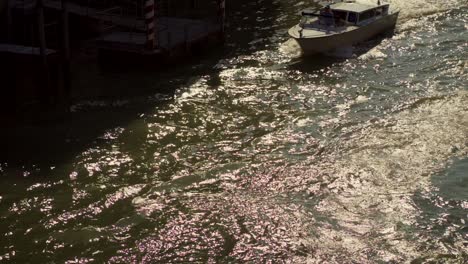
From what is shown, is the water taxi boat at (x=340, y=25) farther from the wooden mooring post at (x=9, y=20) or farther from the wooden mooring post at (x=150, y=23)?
the wooden mooring post at (x=9, y=20)

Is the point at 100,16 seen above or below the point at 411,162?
above

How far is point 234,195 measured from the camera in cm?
1642

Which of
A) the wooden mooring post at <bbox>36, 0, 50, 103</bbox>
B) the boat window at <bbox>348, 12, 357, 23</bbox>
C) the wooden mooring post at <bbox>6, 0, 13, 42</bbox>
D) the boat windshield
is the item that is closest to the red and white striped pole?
the wooden mooring post at <bbox>36, 0, 50, 103</bbox>

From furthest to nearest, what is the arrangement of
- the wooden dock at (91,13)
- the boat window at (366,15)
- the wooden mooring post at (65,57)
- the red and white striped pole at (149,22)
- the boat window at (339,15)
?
the boat window at (366,15) → the boat window at (339,15) → the wooden dock at (91,13) → the red and white striped pole at (149,22) → the wooden mooring post at (65,57)

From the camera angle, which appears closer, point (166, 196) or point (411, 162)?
point (166, 196)

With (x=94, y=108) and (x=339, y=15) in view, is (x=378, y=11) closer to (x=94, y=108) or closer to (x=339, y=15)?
(x=339, y=15)

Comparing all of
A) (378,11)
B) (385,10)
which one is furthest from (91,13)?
(385,10)

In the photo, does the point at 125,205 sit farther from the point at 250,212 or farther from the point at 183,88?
the point at 183,88

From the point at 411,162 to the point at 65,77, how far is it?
1222cm

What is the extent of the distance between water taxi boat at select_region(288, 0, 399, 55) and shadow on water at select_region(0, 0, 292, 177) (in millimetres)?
2427

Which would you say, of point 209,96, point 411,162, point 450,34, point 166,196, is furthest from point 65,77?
point 450,34

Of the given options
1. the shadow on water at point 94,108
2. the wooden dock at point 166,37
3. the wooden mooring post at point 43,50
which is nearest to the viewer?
the shadow on water at point 94,108

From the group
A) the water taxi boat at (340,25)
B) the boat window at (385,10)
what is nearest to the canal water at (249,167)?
the water taxi boat at (340,25)

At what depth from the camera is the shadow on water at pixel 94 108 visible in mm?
18641
